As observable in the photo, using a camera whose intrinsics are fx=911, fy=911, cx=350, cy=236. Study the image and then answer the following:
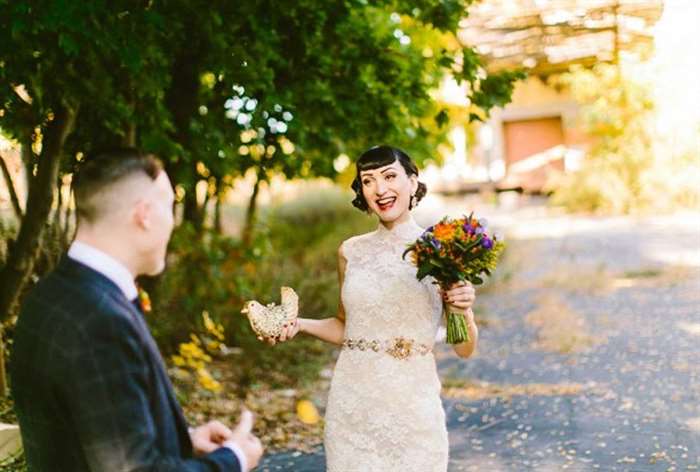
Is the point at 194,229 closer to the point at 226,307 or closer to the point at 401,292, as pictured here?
the point at 226,307

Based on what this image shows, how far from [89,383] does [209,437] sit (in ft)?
1.42

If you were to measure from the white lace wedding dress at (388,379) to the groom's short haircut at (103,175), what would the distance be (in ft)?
5.08

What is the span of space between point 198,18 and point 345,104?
53.0 inches

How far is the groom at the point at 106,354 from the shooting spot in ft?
6.48

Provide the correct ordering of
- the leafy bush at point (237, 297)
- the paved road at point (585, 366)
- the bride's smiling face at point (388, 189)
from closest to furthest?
the bride's smiling face at point (388, 189), the paved road at point (585, 366), the leafy bush at point (237, 297)

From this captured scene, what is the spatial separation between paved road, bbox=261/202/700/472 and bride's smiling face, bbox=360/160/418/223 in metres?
2.72

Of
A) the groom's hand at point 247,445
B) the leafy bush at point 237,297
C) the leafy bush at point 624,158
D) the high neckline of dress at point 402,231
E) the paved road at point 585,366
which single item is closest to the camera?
the groom's hand at point 247,445

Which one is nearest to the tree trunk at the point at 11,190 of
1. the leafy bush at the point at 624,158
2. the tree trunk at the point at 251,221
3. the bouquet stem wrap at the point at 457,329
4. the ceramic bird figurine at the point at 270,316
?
the tree trunk at the point at 251,221

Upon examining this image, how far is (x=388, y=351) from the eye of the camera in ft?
11.6

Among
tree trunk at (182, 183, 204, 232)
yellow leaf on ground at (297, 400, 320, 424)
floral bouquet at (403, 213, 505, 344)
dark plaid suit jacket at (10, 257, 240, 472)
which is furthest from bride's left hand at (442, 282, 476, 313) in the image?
tree trunk at (182, 183, 204, 232)

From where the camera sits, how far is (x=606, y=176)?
18734mm

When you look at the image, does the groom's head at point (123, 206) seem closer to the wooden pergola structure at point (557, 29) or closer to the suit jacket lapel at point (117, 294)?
the suit jacket lapel at point (117, 294)

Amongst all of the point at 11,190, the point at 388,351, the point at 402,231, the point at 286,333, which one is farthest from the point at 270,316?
the point at 11,190

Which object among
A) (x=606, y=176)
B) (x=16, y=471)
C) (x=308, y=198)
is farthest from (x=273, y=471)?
(x=606, y=176)
